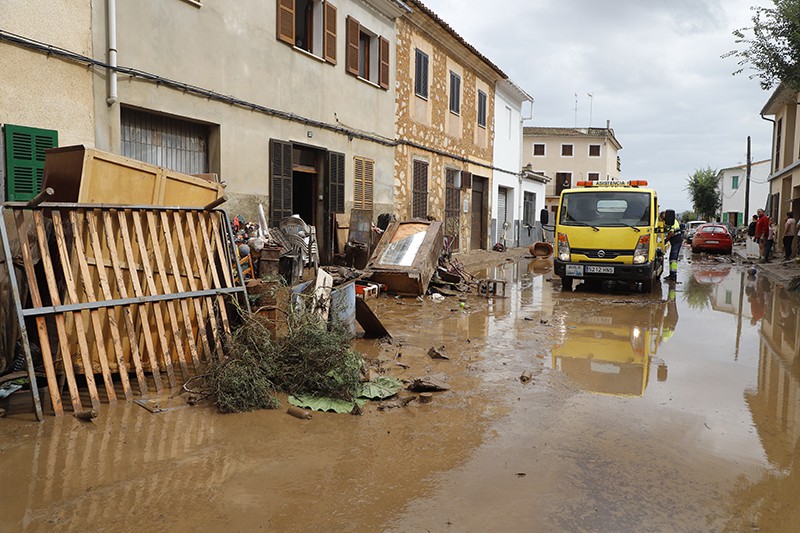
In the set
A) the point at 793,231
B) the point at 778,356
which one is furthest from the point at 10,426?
the point at 793,231

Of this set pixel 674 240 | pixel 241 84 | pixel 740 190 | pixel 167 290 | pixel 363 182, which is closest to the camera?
pixel 167 290

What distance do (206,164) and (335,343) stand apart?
661 centimetres

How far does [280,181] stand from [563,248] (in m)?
5.98

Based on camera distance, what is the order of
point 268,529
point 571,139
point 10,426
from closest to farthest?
1. point 268,529
2. point 10,426
3. point 571,139

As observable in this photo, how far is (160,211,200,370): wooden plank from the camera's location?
5.73 metres

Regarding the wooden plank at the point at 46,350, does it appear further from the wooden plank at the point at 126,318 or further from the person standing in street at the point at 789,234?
the person standing in street at the point at 789,234

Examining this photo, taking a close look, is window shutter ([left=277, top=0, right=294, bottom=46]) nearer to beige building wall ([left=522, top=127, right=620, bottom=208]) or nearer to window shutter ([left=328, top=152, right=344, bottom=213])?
window shutter ([left=328, top=152, right=344, bottom=213])

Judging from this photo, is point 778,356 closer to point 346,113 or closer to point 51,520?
point 51,520

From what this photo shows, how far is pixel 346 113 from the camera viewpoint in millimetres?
14695

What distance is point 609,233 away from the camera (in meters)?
12.5

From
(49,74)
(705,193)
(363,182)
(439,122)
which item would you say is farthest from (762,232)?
(705,193)

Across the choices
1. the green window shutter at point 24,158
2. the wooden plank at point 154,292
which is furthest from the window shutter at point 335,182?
the wooden plank at point 154,292

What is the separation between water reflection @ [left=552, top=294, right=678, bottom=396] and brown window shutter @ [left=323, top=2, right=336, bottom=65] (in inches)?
308

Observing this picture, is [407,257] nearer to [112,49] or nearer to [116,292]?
[112,49]
